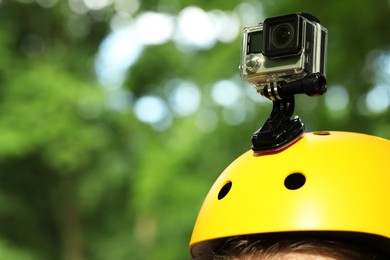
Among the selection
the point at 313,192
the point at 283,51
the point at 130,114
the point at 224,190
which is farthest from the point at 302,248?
the point at 130,114

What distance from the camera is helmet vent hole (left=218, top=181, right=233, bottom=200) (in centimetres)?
247

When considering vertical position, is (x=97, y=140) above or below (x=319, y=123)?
below

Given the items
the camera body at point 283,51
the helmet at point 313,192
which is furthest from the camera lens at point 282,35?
the helmet at point 313,192

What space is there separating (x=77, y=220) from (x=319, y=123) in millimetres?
9740

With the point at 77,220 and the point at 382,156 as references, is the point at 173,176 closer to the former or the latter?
the point at 77,220

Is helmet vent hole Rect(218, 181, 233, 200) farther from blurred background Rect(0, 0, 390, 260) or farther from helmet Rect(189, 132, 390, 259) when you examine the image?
blurred background Rect(0, 0, 390, 260)

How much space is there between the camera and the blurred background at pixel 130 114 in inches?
267

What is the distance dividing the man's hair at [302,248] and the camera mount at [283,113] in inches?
11.1

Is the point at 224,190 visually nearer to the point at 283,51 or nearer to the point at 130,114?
the point at 283,51

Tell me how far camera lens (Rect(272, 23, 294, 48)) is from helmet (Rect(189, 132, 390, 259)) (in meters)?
0.29

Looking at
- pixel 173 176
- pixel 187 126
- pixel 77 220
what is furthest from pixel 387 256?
pixel 77 220

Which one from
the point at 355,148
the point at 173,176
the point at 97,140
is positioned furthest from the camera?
the point at 97,140

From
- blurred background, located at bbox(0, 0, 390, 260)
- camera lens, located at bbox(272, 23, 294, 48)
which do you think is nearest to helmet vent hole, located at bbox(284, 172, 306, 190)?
camera lens, located at bbox(272, 23, 294, 48)

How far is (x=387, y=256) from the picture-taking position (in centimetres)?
231
